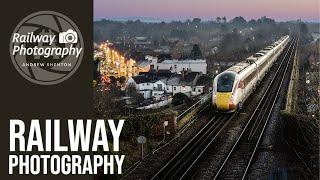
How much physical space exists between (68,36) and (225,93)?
1252 centimetres

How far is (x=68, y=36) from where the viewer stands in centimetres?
1099

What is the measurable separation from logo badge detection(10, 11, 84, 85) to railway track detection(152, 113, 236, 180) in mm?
4859

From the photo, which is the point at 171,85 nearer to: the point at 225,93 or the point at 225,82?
the point at 225,82

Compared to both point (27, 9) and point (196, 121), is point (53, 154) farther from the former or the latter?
point (196, 121)

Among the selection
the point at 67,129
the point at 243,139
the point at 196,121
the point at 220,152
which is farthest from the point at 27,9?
the point at 196,121

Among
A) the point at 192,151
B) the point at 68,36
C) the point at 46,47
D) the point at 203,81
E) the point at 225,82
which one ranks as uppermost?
the point at 68,36

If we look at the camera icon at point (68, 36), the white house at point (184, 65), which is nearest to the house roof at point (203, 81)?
the white house at point (184, 65)

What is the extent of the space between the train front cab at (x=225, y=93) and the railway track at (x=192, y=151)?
43 cm

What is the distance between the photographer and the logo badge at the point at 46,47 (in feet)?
35.4

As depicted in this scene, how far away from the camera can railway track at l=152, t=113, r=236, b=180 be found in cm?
1490

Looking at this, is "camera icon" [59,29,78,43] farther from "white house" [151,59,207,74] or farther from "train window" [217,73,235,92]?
"white house" [151,59,207,74]

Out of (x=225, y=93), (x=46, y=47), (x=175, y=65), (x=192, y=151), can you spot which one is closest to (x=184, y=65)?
(x=175, y=65)

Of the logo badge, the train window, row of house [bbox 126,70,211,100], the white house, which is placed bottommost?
row of house [bbox 126,70,211,100]

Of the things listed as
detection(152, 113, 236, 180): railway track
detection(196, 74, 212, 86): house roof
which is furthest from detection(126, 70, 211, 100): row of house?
detection(152, 113, 236, 180): railway track
